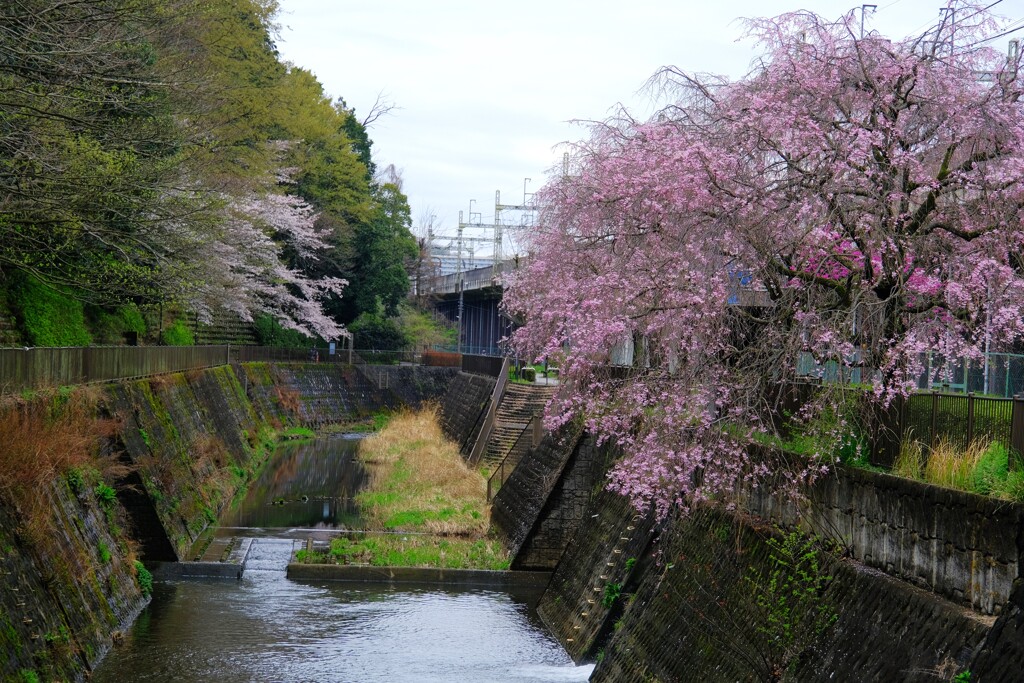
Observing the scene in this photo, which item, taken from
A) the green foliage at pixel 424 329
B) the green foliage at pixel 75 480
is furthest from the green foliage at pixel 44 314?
the green foliage at pixel 424 329

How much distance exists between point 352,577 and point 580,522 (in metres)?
4.45

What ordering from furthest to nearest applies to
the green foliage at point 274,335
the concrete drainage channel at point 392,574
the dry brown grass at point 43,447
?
the green foliage at point 274,335, the concrete drainage channel at point 392,574, the dry brown grass at point 43,447

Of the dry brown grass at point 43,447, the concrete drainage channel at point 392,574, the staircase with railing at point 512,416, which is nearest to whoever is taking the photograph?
the dry brown grass at point 43,447

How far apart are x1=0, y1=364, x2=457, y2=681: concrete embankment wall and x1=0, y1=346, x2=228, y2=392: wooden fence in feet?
1.45

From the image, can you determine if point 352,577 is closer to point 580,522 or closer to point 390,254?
point 580,522

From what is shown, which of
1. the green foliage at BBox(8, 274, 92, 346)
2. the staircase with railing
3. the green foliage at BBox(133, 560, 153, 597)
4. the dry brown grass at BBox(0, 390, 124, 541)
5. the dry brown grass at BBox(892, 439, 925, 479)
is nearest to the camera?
the dry brown grass at BBox(892, 439, 925, 479)

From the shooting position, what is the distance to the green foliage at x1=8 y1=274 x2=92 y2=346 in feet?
81.6

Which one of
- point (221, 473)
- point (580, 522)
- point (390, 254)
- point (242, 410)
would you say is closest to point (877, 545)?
point (580, 522)

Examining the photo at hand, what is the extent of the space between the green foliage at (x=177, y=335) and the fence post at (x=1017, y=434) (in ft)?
109

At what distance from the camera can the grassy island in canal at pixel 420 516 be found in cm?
2245

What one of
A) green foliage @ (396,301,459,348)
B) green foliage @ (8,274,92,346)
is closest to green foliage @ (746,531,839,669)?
green foliage @ (8,274,92,346)

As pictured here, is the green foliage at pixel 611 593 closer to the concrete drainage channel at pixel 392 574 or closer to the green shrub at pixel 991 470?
the concrete drainage channel at pixel 392 574

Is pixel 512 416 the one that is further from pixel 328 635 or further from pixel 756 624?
pixel 756 624

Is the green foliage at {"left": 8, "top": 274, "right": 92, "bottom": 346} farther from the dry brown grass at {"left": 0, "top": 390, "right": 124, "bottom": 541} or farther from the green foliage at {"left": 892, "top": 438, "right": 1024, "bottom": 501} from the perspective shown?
the green foliage at {"left": 892, "top": 438, "right": 1024, "bottom": 501}
